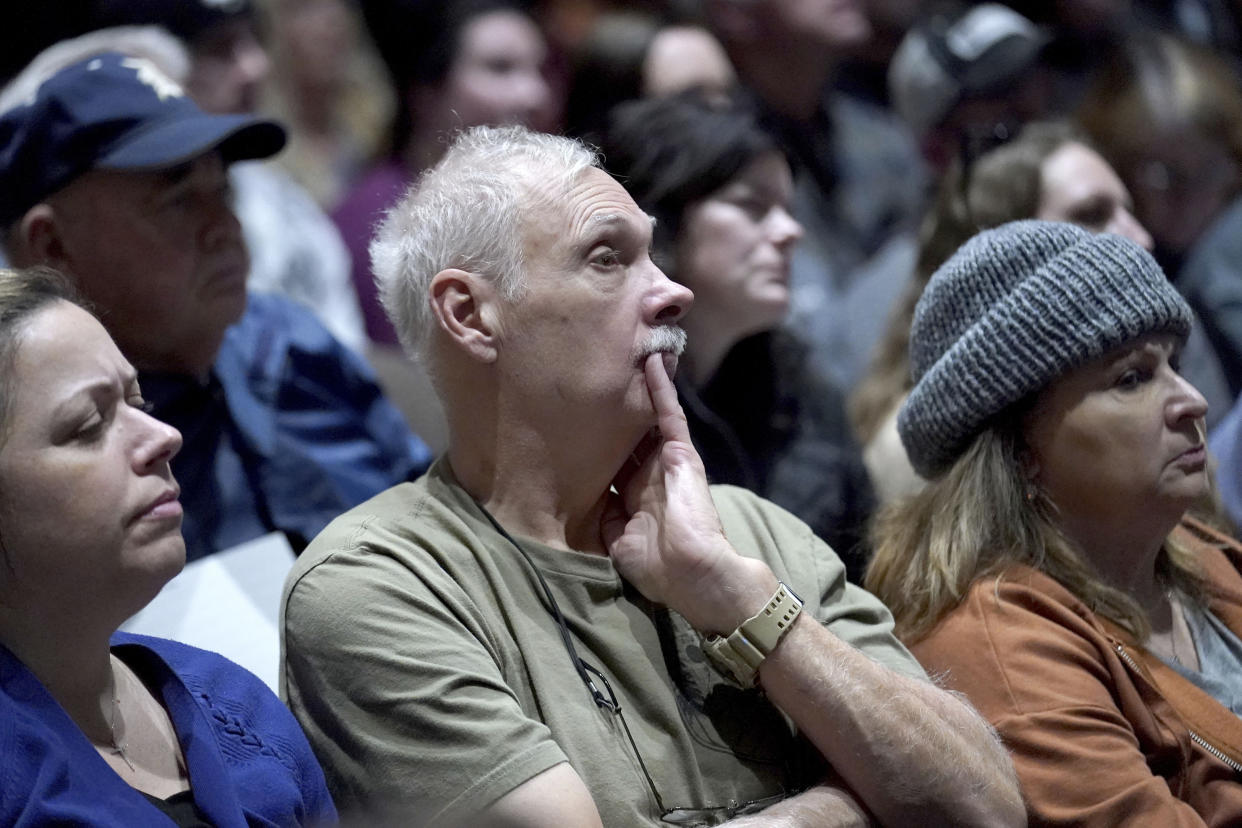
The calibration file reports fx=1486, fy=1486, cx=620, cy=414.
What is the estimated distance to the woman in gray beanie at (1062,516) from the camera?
212cm

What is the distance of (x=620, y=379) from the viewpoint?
6.63ft

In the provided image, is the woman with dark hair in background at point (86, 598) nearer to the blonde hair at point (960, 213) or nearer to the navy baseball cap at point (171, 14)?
the blonde hair at point (960, 213)

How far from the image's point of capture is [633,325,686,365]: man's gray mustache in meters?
2.04

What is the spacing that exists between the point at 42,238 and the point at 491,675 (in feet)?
4.28

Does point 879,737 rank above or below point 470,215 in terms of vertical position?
below

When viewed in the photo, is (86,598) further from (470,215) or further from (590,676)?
(470,215)

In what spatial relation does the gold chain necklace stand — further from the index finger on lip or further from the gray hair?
the index finger on lip

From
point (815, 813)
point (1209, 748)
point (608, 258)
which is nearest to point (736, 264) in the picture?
point (608, 258)

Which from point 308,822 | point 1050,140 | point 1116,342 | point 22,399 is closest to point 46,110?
point 22,399

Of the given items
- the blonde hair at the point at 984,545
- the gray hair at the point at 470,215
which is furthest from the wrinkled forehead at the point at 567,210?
the blonde hair at the point at 984,545

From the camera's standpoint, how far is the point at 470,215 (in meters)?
2.06

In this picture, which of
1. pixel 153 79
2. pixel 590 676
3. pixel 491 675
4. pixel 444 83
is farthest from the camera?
pixel 444 83

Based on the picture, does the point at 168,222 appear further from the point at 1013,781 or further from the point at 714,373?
the point at 1013,781

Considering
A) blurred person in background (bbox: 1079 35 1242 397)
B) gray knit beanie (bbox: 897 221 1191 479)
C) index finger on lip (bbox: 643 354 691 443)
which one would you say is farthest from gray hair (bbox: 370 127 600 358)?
blurred person in background (bbox: 1079 35 1242 397)
